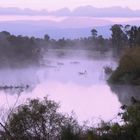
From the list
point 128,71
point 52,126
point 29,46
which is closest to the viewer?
point 52,126

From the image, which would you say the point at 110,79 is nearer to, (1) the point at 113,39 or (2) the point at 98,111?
(2) the point at 98,111

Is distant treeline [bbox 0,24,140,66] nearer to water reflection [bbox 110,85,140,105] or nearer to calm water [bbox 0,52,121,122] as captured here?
calm water [bbox 0,52,121,122]

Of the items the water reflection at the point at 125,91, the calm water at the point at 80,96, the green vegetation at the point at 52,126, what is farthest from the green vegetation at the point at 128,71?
the green vegetation at the point at 52,126

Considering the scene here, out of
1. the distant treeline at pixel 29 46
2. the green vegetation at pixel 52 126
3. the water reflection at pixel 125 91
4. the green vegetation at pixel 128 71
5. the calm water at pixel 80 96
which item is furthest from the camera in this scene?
the distant treeline at pixel 29 46

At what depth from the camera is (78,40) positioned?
60375mm

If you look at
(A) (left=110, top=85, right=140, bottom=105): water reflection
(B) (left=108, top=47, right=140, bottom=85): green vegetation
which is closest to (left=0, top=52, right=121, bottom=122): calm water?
(A) (left=110, top=85, right=140, bottom=105): water reflection

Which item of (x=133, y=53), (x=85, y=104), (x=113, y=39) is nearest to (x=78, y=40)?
(x=113, y=39)

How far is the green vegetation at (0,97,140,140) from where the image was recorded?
375cm

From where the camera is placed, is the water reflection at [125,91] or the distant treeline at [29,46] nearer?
the water reflection at [125,91]

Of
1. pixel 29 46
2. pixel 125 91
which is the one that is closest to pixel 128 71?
pixel 125 91

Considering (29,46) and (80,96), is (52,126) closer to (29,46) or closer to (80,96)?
(80,96)

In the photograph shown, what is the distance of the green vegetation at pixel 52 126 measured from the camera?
3749 millimetres

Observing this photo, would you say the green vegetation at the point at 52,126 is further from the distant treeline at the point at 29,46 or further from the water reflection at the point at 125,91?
the distant treeline at the point at 29,46

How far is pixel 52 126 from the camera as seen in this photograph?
14.8ft
